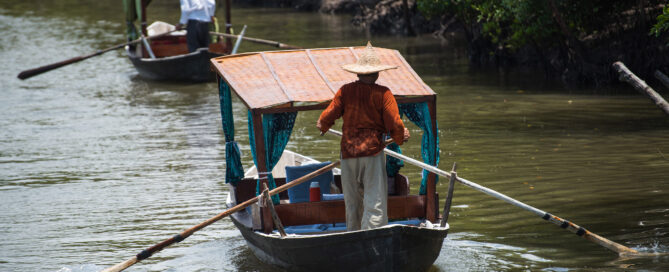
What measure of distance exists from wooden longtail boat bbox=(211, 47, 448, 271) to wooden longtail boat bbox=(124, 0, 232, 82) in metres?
12.2

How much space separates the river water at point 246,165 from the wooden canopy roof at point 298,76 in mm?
1720

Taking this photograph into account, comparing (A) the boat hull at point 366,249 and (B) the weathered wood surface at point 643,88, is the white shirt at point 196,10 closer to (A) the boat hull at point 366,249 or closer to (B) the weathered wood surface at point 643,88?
(B) the weathered wood surface at point 643,88

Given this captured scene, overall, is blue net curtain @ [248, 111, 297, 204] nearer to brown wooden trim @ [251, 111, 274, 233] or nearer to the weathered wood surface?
brown wooden trim @ [251, 111, 274, 233]

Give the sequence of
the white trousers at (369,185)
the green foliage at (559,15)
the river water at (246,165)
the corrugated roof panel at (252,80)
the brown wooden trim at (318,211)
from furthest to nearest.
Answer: the green foliage at (559,15), the river water at (246,165), the brown wooden trim at (318,211), the corrugated roof panel at (252,80), the white trousers at (369,185)

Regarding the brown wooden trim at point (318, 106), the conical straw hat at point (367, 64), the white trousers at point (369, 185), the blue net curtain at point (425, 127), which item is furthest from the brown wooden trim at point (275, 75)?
the blue net curtain at point (425, 127)

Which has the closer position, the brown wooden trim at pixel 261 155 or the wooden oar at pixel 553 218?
the wooden oar at pixel 553 218

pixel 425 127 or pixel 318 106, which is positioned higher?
pixel 318 106

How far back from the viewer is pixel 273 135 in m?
8.17

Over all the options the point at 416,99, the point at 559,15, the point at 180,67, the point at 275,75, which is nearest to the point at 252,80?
the point at 275,75

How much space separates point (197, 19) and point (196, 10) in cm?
23

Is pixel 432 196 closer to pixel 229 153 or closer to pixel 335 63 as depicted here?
pixel 335 63

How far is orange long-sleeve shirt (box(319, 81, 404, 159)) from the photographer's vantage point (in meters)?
7.50

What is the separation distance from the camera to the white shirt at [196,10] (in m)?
20.8

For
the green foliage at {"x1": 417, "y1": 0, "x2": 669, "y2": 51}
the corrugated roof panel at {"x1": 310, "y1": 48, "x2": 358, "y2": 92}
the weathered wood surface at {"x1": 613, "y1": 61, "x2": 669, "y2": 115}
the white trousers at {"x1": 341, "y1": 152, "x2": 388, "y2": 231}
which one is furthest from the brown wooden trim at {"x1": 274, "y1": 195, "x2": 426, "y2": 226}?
the green foliage at {"x1": 417, "y1": 0, "x2": 669, "y2": 51}
